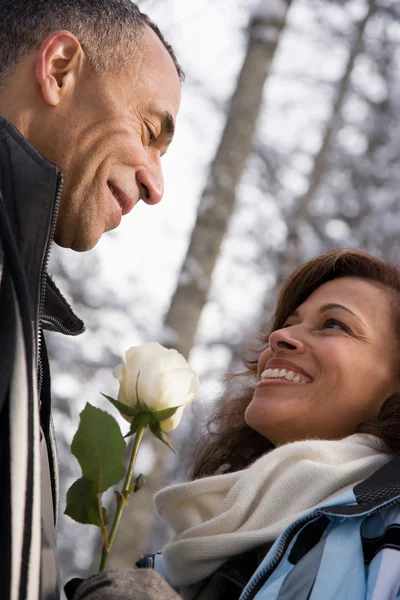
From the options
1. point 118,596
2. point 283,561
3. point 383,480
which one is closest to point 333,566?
point 283,561

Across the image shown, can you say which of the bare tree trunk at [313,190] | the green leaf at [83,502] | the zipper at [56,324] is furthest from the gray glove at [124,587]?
the bare tree trunk at [313,190]

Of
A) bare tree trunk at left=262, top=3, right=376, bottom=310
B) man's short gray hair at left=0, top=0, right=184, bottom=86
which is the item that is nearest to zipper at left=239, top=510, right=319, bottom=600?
man's short gray hair at left=0, top=0, right=184, bottom=86

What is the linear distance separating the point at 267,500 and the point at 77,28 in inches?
53.1

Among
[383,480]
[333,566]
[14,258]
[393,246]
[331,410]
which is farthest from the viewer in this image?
[393,246]

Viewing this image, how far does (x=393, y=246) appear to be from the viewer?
27.3ft

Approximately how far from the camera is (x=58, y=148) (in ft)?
6.64

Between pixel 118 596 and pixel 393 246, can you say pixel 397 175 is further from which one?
pixel 118 596

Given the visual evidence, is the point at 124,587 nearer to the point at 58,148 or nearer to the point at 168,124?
the point at 58,148

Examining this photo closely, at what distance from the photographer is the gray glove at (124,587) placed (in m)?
1.36

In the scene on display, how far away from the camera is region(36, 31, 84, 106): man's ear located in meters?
2.02

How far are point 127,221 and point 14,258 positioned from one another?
18.9ft

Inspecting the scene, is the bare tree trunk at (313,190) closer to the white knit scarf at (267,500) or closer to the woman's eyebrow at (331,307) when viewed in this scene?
the woman's eyebrow at (331,307)

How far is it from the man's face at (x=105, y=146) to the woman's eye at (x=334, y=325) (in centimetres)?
64

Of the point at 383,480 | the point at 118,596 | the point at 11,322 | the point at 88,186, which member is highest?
the point at 88,186
